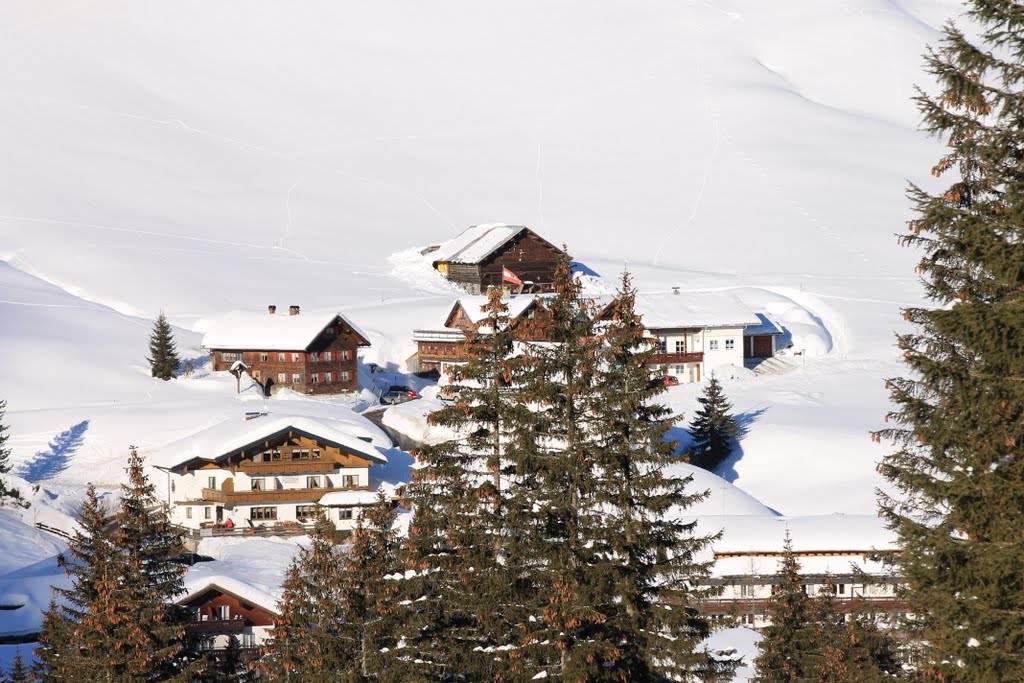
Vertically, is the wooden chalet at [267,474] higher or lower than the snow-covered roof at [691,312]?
lower

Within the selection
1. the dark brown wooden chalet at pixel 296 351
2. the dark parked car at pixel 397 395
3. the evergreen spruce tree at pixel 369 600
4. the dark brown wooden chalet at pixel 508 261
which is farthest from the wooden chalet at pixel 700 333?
the evergreen spruce tree at pixel 369 600

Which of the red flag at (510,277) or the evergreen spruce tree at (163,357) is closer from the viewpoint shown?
the evergreen spruce tree at (163,357)

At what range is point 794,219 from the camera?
12456cm

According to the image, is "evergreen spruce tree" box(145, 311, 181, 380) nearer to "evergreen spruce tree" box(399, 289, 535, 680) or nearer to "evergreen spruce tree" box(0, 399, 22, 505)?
"evergreen spruce tree" box(0, 399, 22, 505)

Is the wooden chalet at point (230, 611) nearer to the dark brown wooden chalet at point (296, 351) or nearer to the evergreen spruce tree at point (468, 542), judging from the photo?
the evergreen spruce tree at point (468, 542)

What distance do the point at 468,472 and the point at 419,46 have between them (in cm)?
16980

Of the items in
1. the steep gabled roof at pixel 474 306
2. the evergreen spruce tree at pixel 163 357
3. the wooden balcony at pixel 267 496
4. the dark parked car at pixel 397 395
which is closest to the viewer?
the wooden balcony at pixel 267 496

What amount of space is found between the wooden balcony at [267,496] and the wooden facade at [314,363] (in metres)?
18.2

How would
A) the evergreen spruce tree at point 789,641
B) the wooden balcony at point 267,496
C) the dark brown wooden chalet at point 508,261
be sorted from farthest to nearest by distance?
the dark brown wooden chalet at point 508,261, the wooden balcony at point 267,496, the evergreen spruce tree at point 789,641

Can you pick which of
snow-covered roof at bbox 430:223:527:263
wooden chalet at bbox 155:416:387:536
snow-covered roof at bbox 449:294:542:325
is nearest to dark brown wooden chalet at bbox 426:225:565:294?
snow-covered roof at bbox 430:223:527:263

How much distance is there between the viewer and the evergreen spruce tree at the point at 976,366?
12484 millimetres

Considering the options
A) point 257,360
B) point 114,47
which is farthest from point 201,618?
point 114,47

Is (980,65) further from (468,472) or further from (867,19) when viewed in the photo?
(867,19)

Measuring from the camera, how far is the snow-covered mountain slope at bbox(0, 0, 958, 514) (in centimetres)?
6769
